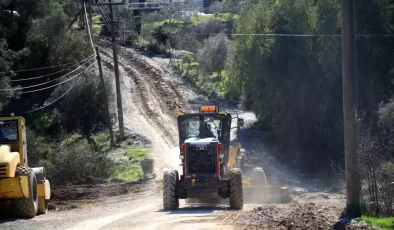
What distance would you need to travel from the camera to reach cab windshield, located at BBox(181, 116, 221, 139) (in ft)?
79.6

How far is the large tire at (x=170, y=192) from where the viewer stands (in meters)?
23.0

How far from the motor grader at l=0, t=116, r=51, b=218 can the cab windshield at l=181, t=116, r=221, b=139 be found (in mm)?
5261

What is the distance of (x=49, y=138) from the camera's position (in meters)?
49.4

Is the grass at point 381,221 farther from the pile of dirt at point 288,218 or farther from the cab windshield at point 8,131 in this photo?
the cab windshield at point 8,131

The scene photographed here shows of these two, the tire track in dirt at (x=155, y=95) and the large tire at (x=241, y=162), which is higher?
the tire track in dirt at (x=155, y=95)

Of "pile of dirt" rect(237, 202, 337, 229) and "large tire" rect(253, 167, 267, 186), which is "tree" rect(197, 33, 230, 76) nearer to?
"large tire" rect(253, 167, 267, 186)

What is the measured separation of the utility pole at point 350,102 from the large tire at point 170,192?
6468 millimetres

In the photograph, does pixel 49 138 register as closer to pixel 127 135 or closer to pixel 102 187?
pixel 127 135

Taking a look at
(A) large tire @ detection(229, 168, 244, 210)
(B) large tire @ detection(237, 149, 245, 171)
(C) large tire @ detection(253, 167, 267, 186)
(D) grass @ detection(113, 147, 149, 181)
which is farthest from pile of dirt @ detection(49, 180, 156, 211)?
(A) large tire @ detection(229, 168, 244, 210)

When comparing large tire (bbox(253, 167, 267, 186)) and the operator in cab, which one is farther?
large tire (bbox(253, 167, 267, 186))

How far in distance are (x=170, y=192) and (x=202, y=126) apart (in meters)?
2.64

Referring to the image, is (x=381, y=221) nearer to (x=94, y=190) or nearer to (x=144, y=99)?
(x=94, y=190)

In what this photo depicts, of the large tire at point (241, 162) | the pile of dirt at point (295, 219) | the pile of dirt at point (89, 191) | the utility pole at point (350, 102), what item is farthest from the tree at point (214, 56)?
the utility pole at point (350, 102)

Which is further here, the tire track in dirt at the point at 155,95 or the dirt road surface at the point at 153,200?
the tire track in dirt at the point at 155,95
